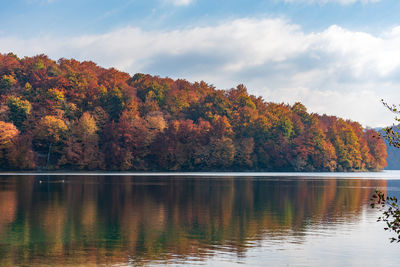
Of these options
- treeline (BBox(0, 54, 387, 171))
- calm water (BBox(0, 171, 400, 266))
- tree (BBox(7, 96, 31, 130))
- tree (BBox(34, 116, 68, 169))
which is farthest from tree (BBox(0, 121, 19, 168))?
calm water (BBox(0, 171, 400, 266))

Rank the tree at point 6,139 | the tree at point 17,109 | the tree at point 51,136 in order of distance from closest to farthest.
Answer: the tree at point 6,139 → the tree at point 51,136 → the tree at point 17,109

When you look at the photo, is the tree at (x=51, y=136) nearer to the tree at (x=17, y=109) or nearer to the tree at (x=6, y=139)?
the tree at (x=6, y=139)

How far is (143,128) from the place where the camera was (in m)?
138

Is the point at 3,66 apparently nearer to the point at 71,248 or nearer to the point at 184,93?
the point at 184,93

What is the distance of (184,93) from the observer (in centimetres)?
16262

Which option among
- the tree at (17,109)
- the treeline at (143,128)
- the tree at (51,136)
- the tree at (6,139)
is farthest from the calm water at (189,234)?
the tree at (17,109)

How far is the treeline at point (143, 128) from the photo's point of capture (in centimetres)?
13000

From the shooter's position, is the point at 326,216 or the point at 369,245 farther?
the point at 326,216

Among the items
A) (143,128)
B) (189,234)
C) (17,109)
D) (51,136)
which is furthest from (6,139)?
(189,234)

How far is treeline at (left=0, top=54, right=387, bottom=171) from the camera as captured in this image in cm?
13000

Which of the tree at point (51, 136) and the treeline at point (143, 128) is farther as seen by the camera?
the treeline at point (143, 128)

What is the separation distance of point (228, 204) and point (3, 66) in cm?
13036

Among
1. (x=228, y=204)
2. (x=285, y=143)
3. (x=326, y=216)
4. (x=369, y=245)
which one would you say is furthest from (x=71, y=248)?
(x=285, y=143)

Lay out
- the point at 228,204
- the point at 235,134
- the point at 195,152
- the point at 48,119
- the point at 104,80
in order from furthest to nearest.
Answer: the point at 104,80, the point at 235,134, the point at 195,152, the point at 48,119, the point at 228,204
